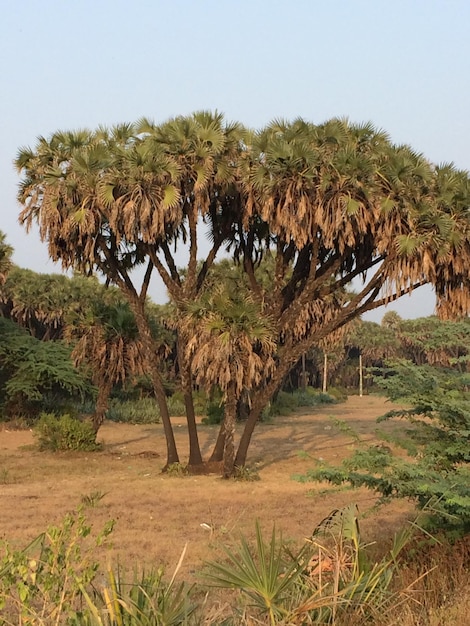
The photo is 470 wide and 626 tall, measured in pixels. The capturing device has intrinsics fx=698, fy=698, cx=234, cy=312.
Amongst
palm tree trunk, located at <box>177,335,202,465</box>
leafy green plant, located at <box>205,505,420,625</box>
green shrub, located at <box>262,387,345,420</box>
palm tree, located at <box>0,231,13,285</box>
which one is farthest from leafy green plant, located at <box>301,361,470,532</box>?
green shrub, located at <box>262,387,345,420</box>

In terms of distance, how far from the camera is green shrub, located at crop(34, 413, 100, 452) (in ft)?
81.8

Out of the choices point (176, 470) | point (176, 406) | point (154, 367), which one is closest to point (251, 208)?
point (154, 367)

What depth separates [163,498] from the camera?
15.9m

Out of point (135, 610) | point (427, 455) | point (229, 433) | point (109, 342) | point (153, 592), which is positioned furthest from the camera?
point (109, 342)

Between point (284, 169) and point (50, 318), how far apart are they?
31.7 metres

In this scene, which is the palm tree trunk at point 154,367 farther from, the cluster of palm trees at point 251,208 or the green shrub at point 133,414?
the green shrub at point 133,414

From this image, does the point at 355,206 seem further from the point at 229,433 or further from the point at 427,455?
the point at 427,455

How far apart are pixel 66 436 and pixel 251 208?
456 inches

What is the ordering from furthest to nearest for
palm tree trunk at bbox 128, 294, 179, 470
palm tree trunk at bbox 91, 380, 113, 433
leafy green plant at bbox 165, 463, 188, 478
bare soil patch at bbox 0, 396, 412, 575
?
1. palm tree trunk at bbox 91, 380, 113, 433
2. palm tree trunk at bbox 128, 294, 179, 470
3. leafy green plant at bbox 165, 463, 188, 478
4. bare soil patch at bbox 0, 396, 412, 575

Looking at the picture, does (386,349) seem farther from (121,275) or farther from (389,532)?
(389,532)

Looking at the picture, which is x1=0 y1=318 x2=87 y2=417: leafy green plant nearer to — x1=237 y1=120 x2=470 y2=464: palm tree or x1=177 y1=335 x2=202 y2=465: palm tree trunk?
x1=177 y1=335 x2=202 y2=465: palm tree trunk

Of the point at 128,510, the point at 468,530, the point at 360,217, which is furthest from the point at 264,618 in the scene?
the point at 360,217

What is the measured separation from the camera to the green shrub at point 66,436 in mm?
24938

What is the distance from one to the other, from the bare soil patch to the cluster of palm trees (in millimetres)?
2585
